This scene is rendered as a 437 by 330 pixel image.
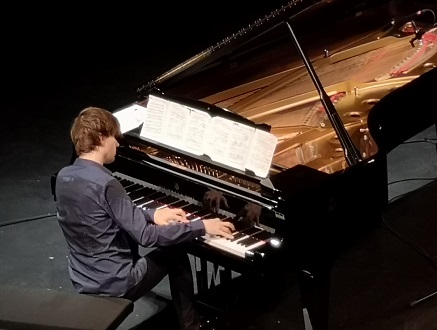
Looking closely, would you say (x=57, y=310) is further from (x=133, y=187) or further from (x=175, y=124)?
(x=175, y=124)

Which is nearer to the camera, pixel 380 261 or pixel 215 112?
pixel 215 112

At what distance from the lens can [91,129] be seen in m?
4.03

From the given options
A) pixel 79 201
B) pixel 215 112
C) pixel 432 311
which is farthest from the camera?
pixel 432 311

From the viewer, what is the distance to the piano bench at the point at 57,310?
3.62 metres

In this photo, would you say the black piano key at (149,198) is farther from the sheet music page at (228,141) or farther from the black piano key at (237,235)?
the black piano key at (237,235)

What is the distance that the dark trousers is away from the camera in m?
4.28

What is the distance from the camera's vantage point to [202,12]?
9.94 meters

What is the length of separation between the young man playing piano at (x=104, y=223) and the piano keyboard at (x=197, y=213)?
0.06 metres

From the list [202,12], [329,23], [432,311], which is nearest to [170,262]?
[432,311]

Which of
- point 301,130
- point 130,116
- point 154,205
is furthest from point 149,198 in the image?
point 301,130

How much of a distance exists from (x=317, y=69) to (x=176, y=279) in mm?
1952

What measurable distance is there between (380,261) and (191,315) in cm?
154

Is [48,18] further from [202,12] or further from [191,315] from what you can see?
[191,315]

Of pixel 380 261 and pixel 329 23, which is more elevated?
pixel 329 23
